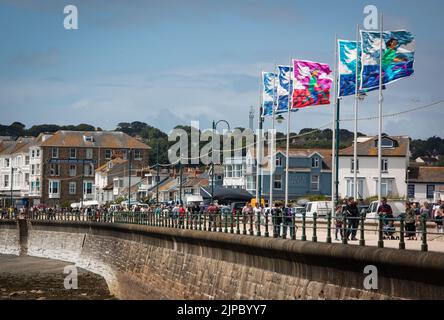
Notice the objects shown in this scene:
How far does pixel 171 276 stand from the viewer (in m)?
38.5

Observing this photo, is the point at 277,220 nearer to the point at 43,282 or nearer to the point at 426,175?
the point at 43,282

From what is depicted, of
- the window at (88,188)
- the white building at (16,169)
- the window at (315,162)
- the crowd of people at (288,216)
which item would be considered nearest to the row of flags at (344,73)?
the crowd of people at (288,216)

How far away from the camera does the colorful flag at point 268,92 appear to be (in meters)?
48.8

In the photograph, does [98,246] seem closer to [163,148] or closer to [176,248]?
[176,248]

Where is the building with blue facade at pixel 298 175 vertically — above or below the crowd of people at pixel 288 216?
above

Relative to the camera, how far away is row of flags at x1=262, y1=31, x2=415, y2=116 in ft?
125

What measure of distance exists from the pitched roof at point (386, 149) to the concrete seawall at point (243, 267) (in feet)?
130

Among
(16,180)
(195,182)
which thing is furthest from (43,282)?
(16,180)

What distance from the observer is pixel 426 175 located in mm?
92000

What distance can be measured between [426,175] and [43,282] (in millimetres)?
47666

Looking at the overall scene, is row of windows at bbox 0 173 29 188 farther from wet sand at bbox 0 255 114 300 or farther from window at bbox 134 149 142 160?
wet sand at bbox 0 255 114 300

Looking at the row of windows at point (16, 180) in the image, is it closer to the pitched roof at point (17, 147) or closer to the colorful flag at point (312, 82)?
the pitched roof at point (17, 147)
